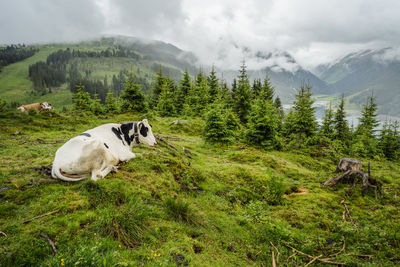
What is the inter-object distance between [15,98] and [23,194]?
183 m

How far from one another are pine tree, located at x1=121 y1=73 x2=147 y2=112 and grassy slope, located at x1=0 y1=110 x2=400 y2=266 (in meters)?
19.3

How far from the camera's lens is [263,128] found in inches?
682

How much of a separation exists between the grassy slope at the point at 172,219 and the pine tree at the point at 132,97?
19262 mm

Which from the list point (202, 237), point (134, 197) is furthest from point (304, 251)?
point (134, 197)

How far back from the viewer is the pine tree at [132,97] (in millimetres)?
26453

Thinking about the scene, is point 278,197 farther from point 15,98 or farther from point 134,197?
point 15,98

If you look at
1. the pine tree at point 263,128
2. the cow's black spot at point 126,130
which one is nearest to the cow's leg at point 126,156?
the cow's black spot at point 126,130

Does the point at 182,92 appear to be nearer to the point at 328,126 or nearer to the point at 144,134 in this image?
the point at 328,126

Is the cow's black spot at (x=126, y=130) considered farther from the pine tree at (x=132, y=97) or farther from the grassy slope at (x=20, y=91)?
the grassy slope at (x=20, y=91)

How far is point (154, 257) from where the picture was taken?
323 centimetres

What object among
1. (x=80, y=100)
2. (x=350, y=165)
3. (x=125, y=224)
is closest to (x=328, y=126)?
(x=350, y=165)

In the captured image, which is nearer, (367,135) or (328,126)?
(328,126)

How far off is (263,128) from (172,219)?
14.6 metres

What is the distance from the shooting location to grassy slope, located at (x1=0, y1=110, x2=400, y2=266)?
3.23 m
